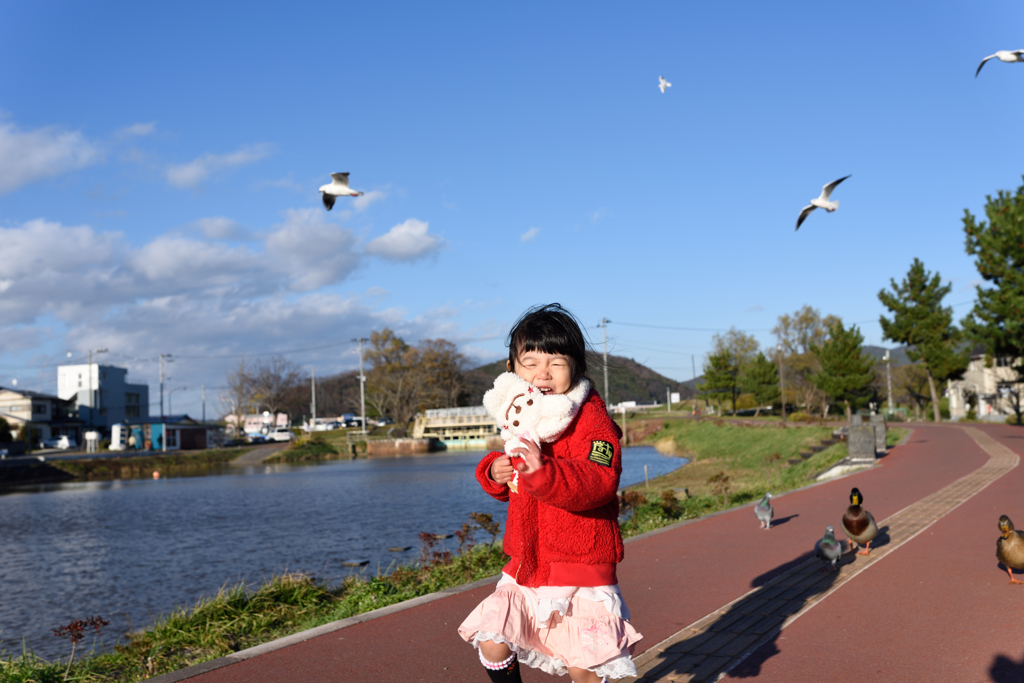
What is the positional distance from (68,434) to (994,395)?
3377 inches

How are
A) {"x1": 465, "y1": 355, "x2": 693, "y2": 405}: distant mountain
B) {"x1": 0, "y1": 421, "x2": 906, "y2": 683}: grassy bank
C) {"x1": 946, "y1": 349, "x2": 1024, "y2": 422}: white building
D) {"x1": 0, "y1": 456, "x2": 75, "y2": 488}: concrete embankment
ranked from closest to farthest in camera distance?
1. {"x1": 0, "y1": 421, "x2": 906, "y2": 683}: grassy bank
2. {"x1": 0, "y1": 456, "x2": 75, "y2": 488}: concrete embankment
3. {"x1": 946, "y1": 349, "x2": 1024, "y2": 422}: white building
4. {"x1": 465, "y1": 355, "x2": 693, "y2": 405}: distant mountain

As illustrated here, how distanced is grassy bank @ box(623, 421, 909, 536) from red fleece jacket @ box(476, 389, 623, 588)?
8337 millimetres

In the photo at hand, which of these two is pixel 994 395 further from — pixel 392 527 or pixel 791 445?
pixel 392 527

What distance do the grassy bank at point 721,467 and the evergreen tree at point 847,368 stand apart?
28.3 feet

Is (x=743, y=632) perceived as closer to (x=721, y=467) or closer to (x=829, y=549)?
(x=829, y=549)

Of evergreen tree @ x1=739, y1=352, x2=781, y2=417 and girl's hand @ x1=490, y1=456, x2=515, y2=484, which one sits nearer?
girl's hand @ x1=490, y1=456, x2=515, y2=484

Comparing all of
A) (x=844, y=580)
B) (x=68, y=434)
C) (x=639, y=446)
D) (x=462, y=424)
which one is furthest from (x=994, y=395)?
(x=68, y=434)

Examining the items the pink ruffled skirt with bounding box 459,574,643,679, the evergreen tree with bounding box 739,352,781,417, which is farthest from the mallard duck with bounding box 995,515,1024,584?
the evergreen tree with bounding box 739,352,781,417

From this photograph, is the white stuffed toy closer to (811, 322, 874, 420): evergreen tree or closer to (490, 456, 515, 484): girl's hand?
(490, 456, 515, 484): girl's hand

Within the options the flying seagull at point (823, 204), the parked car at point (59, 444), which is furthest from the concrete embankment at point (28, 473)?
the flying seagull at point (823, 204)

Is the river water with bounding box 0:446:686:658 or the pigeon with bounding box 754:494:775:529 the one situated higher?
the pigeon with bounding box 754:494:775:529

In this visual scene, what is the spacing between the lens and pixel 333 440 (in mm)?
71375

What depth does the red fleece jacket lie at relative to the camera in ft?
7.54

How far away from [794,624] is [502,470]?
3.93m
